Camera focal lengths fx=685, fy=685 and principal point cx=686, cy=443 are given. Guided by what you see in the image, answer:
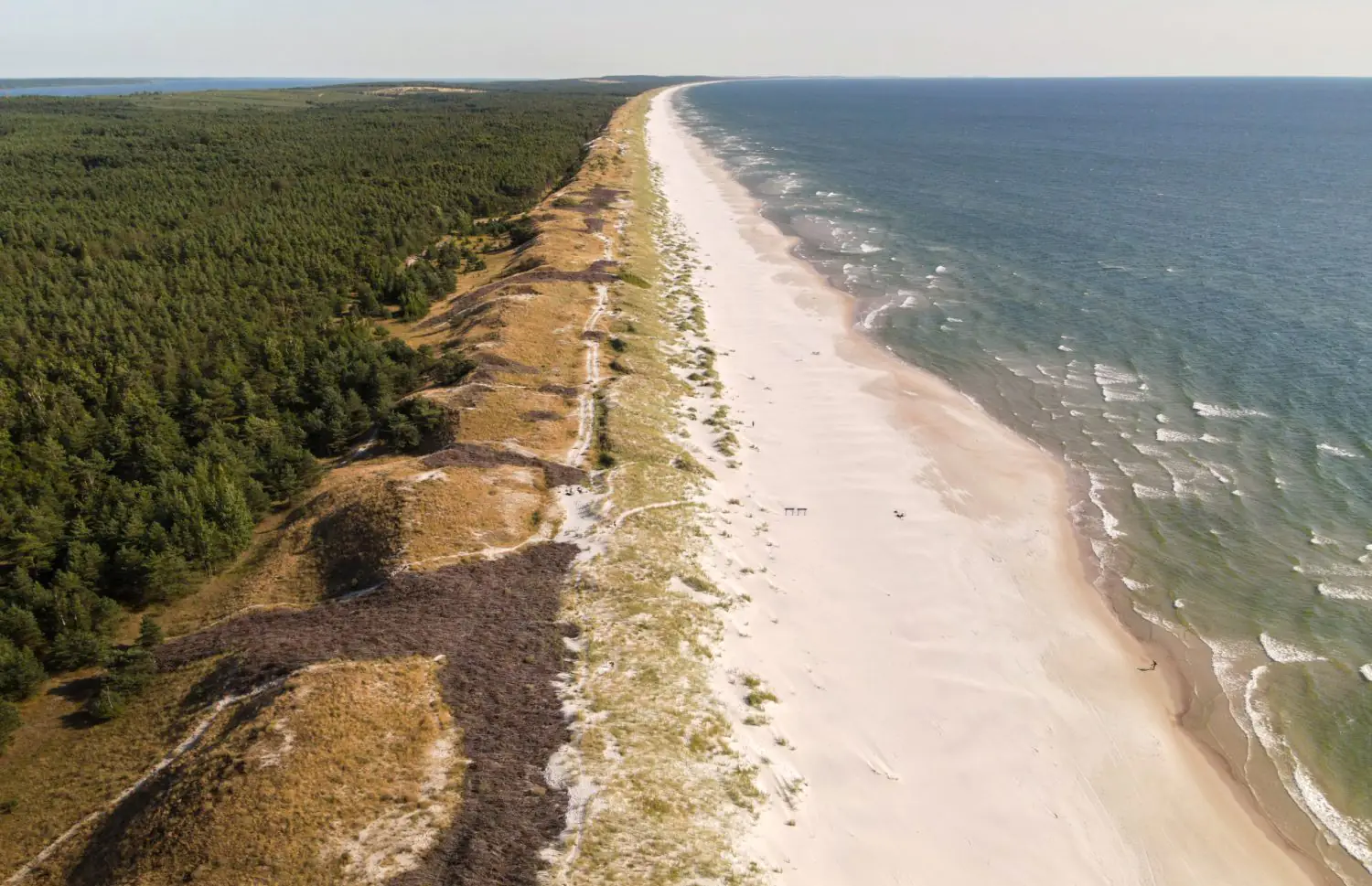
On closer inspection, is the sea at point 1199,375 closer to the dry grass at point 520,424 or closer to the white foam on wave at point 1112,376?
the white foam on wave at point 1112,376

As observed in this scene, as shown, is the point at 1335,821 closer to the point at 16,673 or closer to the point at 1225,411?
the point at 1225,411

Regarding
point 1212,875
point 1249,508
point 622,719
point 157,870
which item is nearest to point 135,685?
point 157,870

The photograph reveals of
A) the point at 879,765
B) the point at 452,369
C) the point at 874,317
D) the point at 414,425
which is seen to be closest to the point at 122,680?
the point at 414,425

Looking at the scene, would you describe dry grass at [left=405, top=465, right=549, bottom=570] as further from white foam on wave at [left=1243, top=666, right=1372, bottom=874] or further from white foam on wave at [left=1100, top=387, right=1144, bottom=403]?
white foam on wave at [left=1100, top=387, right=1144, bottom=403]

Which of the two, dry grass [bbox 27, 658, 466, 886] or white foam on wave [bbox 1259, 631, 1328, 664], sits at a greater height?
dry grass [bbox 27, 658, 466, 886]

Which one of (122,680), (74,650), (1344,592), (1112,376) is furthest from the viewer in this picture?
(1112,376)

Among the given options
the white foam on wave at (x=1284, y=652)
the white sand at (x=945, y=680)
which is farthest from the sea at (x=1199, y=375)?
the white sand at (x=945, y=680)

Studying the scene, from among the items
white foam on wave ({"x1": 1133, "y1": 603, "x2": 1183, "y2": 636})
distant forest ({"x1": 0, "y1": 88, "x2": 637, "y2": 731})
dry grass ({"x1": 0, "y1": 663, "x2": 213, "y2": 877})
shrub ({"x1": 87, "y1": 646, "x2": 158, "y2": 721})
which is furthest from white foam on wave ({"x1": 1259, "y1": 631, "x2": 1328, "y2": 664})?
distant forest ({"x1": 0, "y1": 88, "x2": 637, "y2": 731})

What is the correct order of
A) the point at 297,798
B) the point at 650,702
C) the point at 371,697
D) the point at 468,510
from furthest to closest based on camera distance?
the point at 468,510
the point at 650,702
the point at 371,697
the point at 297,798
